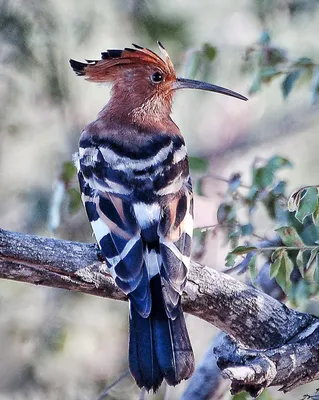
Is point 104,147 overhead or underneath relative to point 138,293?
overhead

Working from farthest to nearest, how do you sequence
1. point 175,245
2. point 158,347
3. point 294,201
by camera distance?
point 175,245
point 158,347
point 294,201

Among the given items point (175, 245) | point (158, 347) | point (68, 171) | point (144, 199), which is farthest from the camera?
point (68, 171)

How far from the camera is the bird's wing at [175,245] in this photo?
2.62m

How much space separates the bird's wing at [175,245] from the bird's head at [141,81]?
2.07 ft

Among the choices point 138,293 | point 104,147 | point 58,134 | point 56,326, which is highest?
point 104,147

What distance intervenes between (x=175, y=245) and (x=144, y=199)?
0.25 metres

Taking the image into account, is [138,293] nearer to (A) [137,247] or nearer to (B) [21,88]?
(A) [137,247]

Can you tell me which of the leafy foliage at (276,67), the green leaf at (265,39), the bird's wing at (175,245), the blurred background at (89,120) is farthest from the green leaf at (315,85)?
the bird's wing at (175,245)

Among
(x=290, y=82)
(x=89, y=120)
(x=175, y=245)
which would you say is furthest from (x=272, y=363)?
(x=89, y=120)

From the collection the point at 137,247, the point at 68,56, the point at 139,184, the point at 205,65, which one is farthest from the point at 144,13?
the point at 137,247

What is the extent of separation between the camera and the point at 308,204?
2.43m

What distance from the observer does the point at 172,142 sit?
3375 mm

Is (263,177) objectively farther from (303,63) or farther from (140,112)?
(140,112)

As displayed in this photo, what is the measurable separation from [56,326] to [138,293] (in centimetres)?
161
